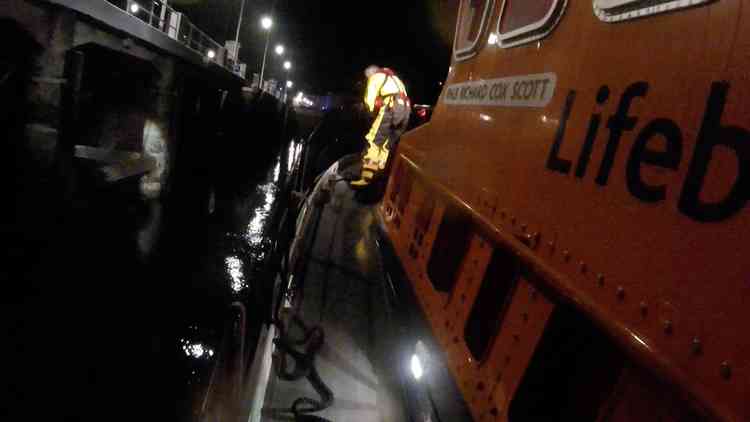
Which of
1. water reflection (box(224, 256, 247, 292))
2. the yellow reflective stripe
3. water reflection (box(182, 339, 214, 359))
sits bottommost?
water reflection (box(182, 339, 214, 359))

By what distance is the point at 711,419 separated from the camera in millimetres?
975

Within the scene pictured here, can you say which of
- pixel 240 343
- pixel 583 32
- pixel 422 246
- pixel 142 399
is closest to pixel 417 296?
pixel 422 246

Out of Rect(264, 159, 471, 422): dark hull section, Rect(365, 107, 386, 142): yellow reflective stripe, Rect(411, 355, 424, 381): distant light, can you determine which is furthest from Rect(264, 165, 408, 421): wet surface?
Rect(365, 107, 386, 142): yellow reflective stripe

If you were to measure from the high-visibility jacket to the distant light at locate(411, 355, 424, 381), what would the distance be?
20.5 feet

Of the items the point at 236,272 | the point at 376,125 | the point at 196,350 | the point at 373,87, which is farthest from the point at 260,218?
the point at 196,350

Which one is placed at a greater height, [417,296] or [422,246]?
[422,246]

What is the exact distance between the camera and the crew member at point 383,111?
8.40m

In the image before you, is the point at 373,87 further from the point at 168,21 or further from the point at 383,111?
the point at 168,21

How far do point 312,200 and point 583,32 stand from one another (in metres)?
4.32

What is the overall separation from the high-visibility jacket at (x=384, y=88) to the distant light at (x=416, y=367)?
20.5 feet

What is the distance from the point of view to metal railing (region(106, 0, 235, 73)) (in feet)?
35.4

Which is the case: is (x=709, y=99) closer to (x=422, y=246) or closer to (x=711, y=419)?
(x=711, y=419)

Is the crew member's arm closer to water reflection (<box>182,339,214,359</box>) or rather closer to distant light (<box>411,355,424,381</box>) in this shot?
water reflection (<box>182,339,214,359</box>)

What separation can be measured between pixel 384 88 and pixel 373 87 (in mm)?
266
